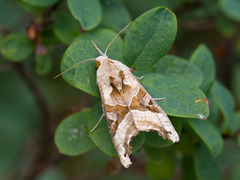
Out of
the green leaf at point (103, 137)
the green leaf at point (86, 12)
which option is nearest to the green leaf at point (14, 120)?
the green leaf at point (86, 12)

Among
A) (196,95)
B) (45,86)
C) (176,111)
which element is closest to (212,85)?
(196,95)

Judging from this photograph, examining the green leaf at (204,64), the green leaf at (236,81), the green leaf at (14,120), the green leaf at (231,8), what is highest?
the green leaf at (204,64)

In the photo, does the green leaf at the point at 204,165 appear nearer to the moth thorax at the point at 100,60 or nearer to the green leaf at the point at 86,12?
the moth thorax at the point at 100,60

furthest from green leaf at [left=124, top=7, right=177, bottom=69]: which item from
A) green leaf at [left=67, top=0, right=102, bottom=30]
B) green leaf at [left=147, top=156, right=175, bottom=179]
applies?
green leaf at [left=147, top=156, right=175, bottom=179]

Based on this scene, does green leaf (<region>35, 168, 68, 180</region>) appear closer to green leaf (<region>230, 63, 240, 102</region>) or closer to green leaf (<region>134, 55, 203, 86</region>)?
green leaf (<region>134, 55, 203, 86</region>)

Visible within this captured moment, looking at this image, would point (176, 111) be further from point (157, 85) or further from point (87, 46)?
point (87, 46)

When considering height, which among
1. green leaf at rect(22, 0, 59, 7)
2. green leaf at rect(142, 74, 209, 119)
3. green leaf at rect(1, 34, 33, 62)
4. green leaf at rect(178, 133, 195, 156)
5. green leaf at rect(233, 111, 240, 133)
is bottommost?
green leaf at rect(233, 111, 240, 133)

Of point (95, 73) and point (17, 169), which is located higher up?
point (95, 73)
